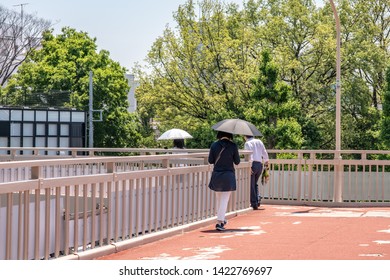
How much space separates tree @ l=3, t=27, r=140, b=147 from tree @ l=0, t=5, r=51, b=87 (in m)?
1.40

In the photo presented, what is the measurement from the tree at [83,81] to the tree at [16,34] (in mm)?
1399

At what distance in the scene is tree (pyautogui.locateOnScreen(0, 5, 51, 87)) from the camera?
72.4 metres

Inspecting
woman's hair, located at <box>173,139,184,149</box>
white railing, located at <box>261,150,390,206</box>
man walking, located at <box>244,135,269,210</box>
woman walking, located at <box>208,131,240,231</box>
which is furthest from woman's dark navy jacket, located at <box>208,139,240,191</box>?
woman's hair, located at <box>173,139,184,149</box>

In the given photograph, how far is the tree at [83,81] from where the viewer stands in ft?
228

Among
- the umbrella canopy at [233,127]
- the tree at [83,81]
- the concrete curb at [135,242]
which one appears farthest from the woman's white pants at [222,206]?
the tree at [83,81]

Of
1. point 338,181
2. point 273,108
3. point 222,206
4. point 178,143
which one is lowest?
point 222,206

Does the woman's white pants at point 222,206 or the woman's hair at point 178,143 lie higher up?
the woman's hair at point 178,143

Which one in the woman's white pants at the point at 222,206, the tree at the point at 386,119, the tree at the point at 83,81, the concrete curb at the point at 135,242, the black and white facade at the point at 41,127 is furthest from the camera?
the tree at the point at 83,81


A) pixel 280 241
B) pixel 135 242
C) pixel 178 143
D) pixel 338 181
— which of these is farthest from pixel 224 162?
pixel 338 181

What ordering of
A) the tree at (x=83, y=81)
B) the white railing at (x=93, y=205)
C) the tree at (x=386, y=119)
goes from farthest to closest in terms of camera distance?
1. the tree at (x=83, y=81)
2. the tree at (x=386, y=119)
3. the white railing at (x=93, y=205)

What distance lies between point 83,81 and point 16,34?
7241 mm

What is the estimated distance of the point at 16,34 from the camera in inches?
2867

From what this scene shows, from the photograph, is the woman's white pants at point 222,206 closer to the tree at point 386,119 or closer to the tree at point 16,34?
the tree at point 386,119

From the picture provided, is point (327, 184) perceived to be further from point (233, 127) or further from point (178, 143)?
point (233, 127)
